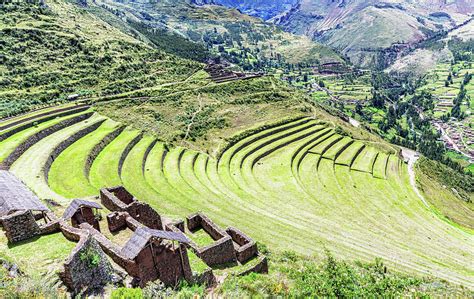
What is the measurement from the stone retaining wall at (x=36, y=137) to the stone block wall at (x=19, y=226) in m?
21.9

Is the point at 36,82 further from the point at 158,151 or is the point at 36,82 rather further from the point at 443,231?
the point at 443,231

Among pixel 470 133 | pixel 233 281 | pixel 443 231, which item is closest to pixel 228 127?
pixel 443 231

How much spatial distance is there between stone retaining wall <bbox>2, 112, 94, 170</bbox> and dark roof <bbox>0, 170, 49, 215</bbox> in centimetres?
1578

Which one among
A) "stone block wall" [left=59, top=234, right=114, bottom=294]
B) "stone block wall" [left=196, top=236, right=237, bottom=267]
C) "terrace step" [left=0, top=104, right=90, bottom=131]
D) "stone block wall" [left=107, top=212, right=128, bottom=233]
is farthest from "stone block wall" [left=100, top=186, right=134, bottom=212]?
"terrace step" [left=0, top=104, right=90, bottom=131]

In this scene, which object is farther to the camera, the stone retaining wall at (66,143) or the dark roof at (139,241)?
the stone retaining wall at (66,143)

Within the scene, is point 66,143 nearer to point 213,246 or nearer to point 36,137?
point 36,137

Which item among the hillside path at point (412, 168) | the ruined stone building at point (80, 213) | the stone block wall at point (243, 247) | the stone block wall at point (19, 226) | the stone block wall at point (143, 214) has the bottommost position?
the hillside path at point (412, 168)

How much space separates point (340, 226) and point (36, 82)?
5090cm

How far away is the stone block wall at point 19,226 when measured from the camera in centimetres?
1471

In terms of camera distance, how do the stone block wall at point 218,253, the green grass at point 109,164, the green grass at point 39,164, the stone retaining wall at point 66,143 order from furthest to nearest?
1. the stone retaining wall at point 66,143
2. the green grass at point 109,164
3. the green grass at point 39,164
4. the stone block wall at point 218,253

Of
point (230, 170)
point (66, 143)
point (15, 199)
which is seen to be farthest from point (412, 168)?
point (15, 199)

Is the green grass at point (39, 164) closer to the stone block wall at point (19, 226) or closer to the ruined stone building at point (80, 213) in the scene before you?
the ruined stone building at point (80, 213)

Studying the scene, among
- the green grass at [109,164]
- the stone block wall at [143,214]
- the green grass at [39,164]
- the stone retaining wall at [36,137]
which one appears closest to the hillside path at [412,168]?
the green grass at [109,164]

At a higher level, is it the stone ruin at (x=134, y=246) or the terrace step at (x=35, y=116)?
the terrace step at (x=35, y=116)
